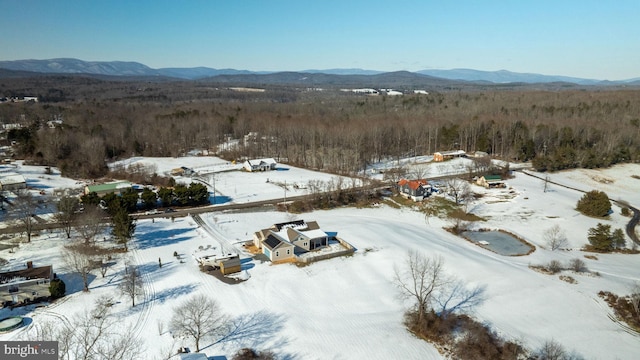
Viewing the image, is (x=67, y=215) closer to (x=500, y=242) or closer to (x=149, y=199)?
(x=149, y=199)

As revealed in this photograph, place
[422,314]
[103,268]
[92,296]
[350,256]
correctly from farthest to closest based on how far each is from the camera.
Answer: [350,256] < [103,268] < [92,296] < [422,314]

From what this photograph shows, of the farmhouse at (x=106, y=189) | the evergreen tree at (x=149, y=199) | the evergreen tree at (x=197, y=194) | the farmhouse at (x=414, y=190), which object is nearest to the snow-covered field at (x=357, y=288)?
the evergreen tree at (x=197, y=194)

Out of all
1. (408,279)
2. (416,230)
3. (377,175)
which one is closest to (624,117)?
(377,175)

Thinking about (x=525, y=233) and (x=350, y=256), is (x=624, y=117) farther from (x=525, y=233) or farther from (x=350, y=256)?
(x=350, y=256)

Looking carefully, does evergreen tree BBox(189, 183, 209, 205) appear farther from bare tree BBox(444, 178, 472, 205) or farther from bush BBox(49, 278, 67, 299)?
bare tree BBox(444, 178, 472, 205)

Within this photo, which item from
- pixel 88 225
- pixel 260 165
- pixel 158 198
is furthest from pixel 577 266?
pixel 260 165

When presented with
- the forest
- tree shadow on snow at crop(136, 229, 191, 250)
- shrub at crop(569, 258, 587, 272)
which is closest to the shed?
tree shadow on snow at crop(136, 229, 191, 250)
